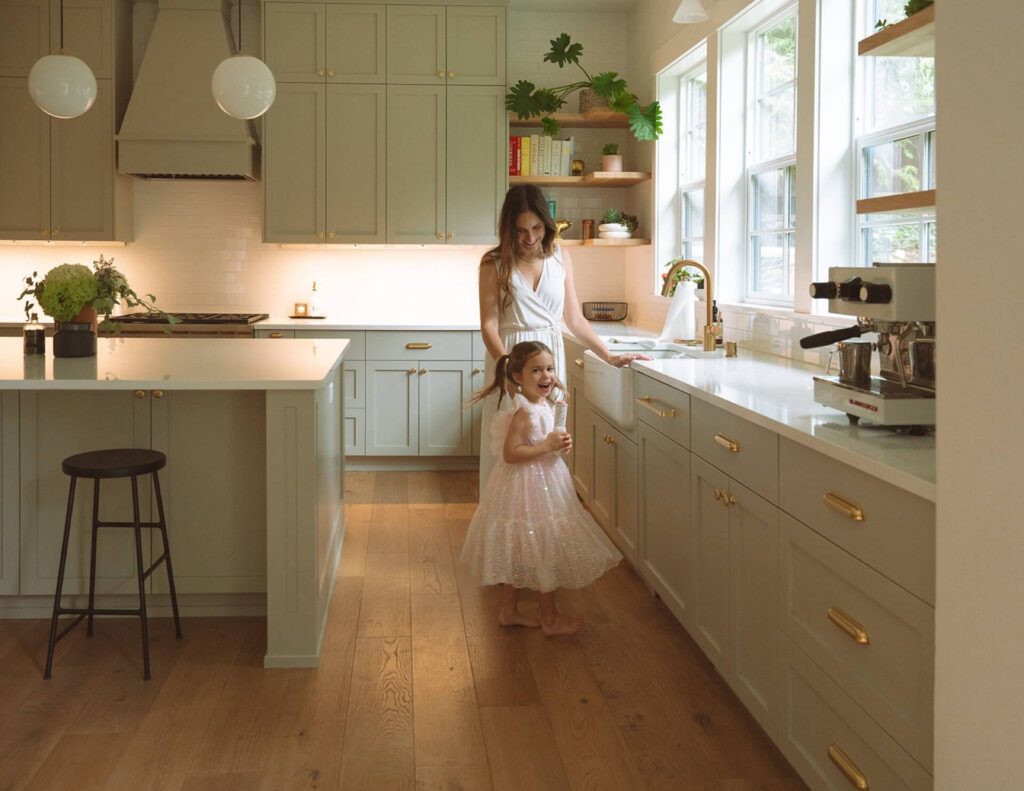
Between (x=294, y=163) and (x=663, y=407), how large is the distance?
371 cm

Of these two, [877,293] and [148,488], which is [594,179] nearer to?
[148,488]

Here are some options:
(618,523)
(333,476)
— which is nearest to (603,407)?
(618,523)

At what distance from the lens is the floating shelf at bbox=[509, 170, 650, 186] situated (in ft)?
21.3

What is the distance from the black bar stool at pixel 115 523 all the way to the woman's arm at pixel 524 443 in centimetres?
110

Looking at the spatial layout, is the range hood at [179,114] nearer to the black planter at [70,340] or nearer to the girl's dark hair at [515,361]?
the black planter at [70,340]

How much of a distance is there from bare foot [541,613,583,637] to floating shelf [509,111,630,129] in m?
3.65

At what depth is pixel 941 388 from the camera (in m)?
1.69

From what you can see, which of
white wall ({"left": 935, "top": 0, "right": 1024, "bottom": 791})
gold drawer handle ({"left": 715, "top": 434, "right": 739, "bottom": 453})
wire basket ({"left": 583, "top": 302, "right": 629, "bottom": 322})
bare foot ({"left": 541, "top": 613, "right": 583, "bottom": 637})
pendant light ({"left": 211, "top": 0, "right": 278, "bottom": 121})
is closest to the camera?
white wall ({"left": 935, "top": 0, "right": 1024, "bottom": 791})

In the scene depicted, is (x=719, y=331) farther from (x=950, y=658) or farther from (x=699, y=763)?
(x=950, y=658)

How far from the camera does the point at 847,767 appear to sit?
2.22m

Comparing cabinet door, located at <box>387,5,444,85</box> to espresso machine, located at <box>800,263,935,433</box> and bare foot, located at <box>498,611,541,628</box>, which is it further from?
espresso machine, located at <box>800,263,935,433</box>

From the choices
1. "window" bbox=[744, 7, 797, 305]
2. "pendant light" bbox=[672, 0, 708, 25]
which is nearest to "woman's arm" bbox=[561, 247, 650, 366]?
"window" bbox=[744, 7, 797, 305]

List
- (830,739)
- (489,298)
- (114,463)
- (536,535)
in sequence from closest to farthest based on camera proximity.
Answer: (830,739), (114,463), (536,535), (489,298)

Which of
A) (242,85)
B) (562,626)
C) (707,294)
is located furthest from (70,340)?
(707,294)
